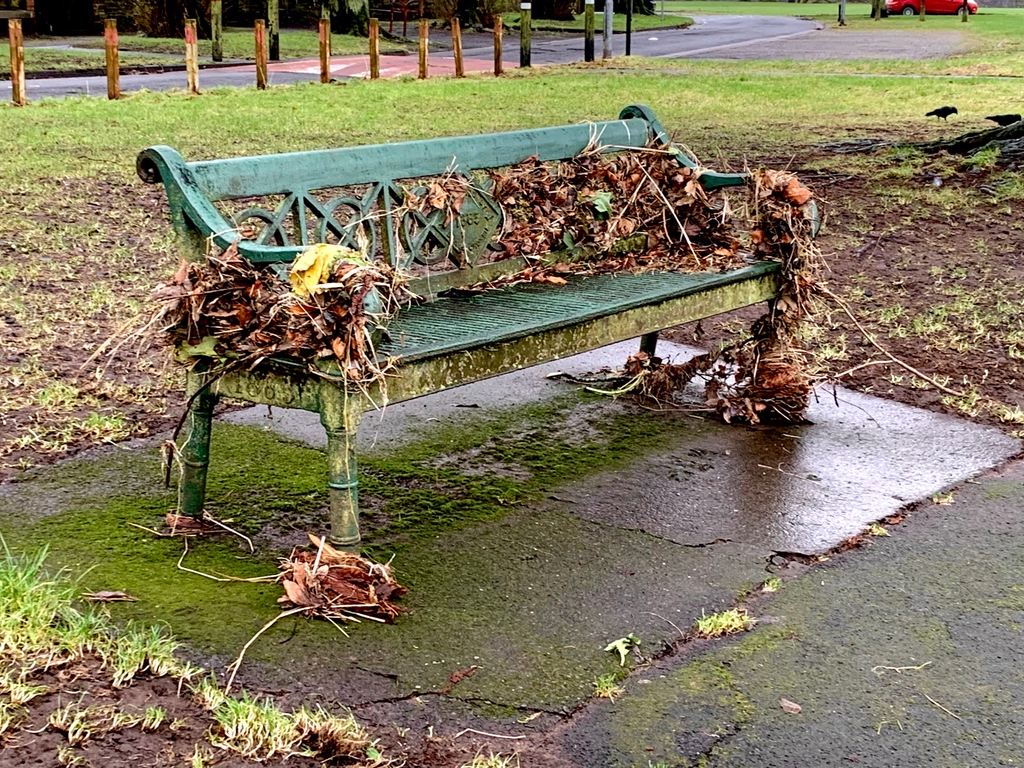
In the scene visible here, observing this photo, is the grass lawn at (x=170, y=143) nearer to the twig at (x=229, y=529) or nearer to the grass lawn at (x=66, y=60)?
the twig at (x=229, y=529)

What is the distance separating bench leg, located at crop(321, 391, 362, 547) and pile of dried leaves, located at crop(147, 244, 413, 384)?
0.30 feet

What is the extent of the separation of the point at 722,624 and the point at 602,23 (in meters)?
36.2

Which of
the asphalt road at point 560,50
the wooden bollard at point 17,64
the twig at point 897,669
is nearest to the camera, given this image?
the twig at point 897,669

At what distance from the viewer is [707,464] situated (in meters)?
4.63

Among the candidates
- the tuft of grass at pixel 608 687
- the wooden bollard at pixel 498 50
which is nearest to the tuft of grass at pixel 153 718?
the tuft of grass at pixel 608 687

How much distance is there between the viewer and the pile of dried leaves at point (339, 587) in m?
3.37

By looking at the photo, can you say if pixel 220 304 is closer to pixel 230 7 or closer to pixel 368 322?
pixel 368 322

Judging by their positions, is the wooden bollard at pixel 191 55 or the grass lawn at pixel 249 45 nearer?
the wooden bollard at pixel 191 55

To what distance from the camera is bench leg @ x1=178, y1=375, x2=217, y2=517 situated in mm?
3793

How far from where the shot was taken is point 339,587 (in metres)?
3.41

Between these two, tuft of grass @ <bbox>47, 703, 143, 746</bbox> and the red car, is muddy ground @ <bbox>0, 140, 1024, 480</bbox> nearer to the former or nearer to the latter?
tuft of grass @ <bbox>47, 703, 143, 746</bbox>

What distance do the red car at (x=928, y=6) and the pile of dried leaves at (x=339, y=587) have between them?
48616 millimetres

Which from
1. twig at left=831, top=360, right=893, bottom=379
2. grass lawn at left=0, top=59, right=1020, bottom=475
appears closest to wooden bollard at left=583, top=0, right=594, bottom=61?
grass lawn at left=0, top=59, right=1020, bottom=475

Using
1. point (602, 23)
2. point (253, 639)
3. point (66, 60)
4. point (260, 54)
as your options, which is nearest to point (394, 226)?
point (253, 639)
